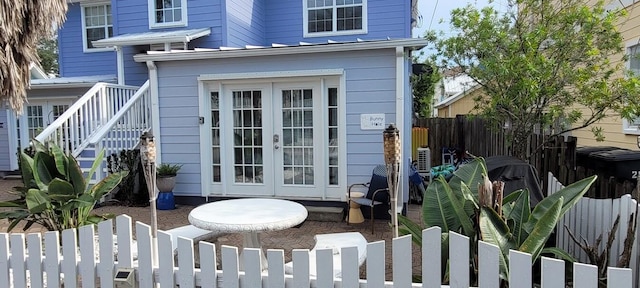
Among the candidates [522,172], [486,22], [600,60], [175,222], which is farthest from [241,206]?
[600,60]

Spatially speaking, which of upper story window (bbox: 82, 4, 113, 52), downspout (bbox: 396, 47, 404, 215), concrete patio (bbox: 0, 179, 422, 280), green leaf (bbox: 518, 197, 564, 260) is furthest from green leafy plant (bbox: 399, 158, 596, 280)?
upper story window (bbox: 82, 4, 113, 52)

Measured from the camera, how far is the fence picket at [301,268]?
209cm

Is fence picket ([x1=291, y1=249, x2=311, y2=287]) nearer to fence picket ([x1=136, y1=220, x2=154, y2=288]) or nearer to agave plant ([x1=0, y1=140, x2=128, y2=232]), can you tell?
fence picket ([x1=136, y1=220, x2=154, y2=288])

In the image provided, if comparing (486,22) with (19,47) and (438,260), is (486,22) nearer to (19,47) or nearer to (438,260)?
(438,260)

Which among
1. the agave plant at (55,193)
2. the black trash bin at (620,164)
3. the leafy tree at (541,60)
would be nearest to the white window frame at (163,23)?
the leafy tree at (541,60)

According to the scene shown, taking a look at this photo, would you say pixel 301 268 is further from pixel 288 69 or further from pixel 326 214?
pixel 288 69

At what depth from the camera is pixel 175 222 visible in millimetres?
6027

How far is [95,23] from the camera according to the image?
11.7m

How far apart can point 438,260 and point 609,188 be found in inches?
145

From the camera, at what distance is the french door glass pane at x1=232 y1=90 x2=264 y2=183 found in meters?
6.64

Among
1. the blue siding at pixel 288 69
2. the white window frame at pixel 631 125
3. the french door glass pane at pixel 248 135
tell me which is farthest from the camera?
the white window frame at pixel 631 125

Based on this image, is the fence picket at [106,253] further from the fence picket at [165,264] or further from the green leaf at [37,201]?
the green leaf at [37,201]

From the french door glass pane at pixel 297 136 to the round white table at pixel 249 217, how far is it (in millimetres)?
2221

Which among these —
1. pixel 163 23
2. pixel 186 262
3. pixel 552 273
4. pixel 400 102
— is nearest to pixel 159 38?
pixel 163 23
